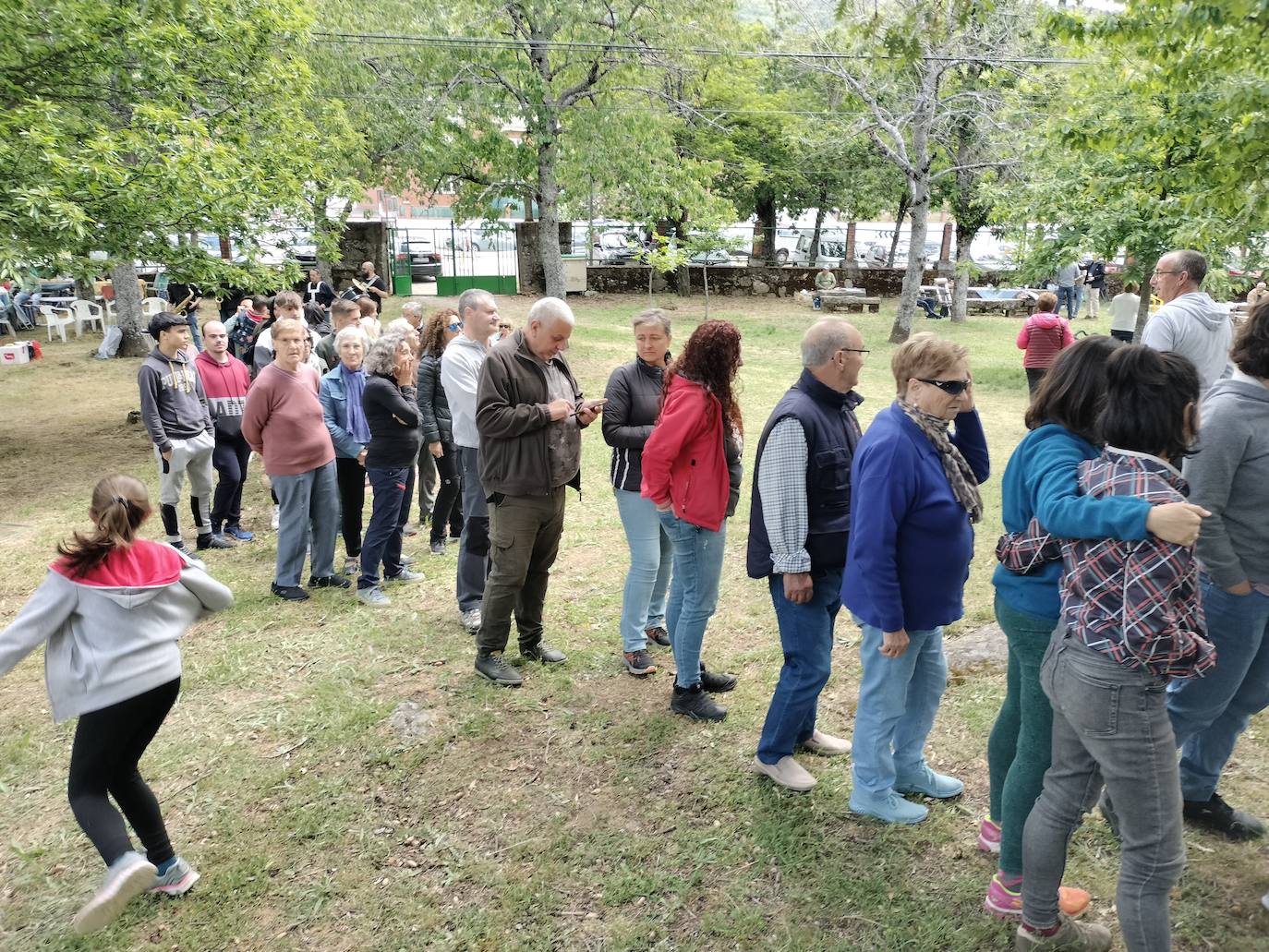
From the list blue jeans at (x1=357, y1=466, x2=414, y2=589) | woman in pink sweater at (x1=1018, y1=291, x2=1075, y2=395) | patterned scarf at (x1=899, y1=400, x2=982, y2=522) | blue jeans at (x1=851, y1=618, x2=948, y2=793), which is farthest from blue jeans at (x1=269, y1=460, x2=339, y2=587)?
woman in pink sweater at (x1=1018, y1=291, x2=1075, y2=395)

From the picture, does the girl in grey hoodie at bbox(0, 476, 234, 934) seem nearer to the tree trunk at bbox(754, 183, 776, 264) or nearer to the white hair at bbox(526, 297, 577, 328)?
the white hair at bbox(526, 297, 577, 328)

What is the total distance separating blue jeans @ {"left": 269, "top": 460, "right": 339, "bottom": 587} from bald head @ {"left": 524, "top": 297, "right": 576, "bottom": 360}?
2226 mm

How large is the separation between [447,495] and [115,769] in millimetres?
3659

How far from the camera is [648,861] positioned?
342 centimetres

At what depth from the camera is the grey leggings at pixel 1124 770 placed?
2.40m

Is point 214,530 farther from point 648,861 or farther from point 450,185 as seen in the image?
point 450,185

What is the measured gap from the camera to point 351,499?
6.45m

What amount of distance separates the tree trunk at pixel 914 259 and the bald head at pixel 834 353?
16.0 metres

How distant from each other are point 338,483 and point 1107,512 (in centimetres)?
513

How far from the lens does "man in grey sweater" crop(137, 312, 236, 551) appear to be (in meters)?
6.64

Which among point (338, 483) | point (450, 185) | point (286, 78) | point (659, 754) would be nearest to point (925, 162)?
point (450, 185)

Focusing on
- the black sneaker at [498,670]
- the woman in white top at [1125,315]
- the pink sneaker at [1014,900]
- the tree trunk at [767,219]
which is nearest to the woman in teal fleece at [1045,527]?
the pink sneaker at [1014,900]

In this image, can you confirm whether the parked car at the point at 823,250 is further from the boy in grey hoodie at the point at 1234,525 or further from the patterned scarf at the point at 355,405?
the boy in grey hoodie at the point at 1234,525

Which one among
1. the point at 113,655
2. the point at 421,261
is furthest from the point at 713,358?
the point at 421,261
